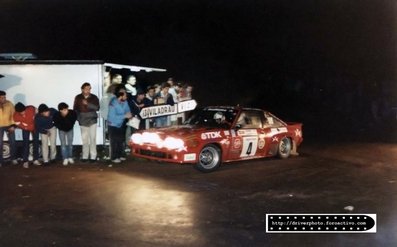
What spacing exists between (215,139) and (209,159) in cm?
44

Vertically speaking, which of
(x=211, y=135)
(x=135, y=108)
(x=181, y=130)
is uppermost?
(x=135, y=108)

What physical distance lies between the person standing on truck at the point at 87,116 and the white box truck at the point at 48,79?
45.0 inches

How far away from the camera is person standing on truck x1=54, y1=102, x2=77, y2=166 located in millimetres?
10398

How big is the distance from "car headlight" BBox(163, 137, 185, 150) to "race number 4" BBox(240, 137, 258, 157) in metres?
1.60

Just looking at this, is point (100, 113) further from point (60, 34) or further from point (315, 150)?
point (60, 34)

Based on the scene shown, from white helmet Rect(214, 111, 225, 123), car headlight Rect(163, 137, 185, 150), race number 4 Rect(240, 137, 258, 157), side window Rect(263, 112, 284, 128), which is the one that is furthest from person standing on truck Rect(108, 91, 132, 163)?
side window Rect(263, 112, 284, 128)

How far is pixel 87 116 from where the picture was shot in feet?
35.4

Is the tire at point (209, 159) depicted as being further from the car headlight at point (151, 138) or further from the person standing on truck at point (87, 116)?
the person standing on truck at point (87, 116)

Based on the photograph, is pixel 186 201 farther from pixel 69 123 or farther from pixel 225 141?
pixel 69 123

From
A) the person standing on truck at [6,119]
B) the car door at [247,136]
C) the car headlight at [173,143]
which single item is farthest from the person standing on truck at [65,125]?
the car door at [247,136]

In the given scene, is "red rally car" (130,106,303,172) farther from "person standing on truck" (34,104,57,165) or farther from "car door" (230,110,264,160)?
"person standing on truck" (34,104,57,165)

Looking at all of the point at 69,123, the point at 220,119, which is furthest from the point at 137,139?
the point at 220,119

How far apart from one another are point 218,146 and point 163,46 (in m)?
18.5

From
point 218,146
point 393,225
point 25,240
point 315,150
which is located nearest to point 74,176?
point 218,146
